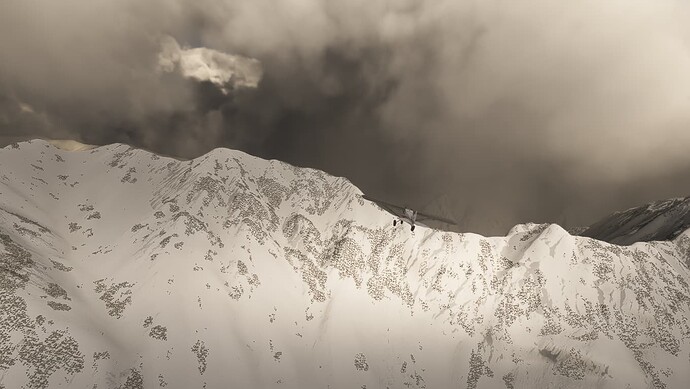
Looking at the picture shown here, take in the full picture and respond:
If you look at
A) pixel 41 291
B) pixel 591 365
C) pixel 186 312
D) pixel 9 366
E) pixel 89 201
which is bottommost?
pixel 9 366

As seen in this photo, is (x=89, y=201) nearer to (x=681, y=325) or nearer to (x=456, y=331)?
(x=456, y=331)

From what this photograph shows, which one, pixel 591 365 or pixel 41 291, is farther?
pixel 591 365

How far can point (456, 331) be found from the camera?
192 m

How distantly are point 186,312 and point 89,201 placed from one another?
76.3m

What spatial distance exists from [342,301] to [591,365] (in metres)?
95.0

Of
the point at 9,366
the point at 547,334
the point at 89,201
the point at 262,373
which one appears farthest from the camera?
the point at 89,201

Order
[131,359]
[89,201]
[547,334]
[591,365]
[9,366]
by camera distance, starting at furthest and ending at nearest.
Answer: [89,201] → [547,334] → [591,365] → [131,359] → [9,366]

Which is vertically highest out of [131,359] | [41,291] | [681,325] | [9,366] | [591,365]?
[681,325]

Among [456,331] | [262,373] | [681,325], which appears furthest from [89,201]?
[681,325]

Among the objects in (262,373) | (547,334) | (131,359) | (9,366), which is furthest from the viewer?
(547,334)

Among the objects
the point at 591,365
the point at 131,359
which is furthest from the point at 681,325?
the point at 131,359

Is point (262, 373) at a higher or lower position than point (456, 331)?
lower

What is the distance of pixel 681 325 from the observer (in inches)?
7515

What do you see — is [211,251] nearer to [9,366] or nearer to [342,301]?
[342,301]
